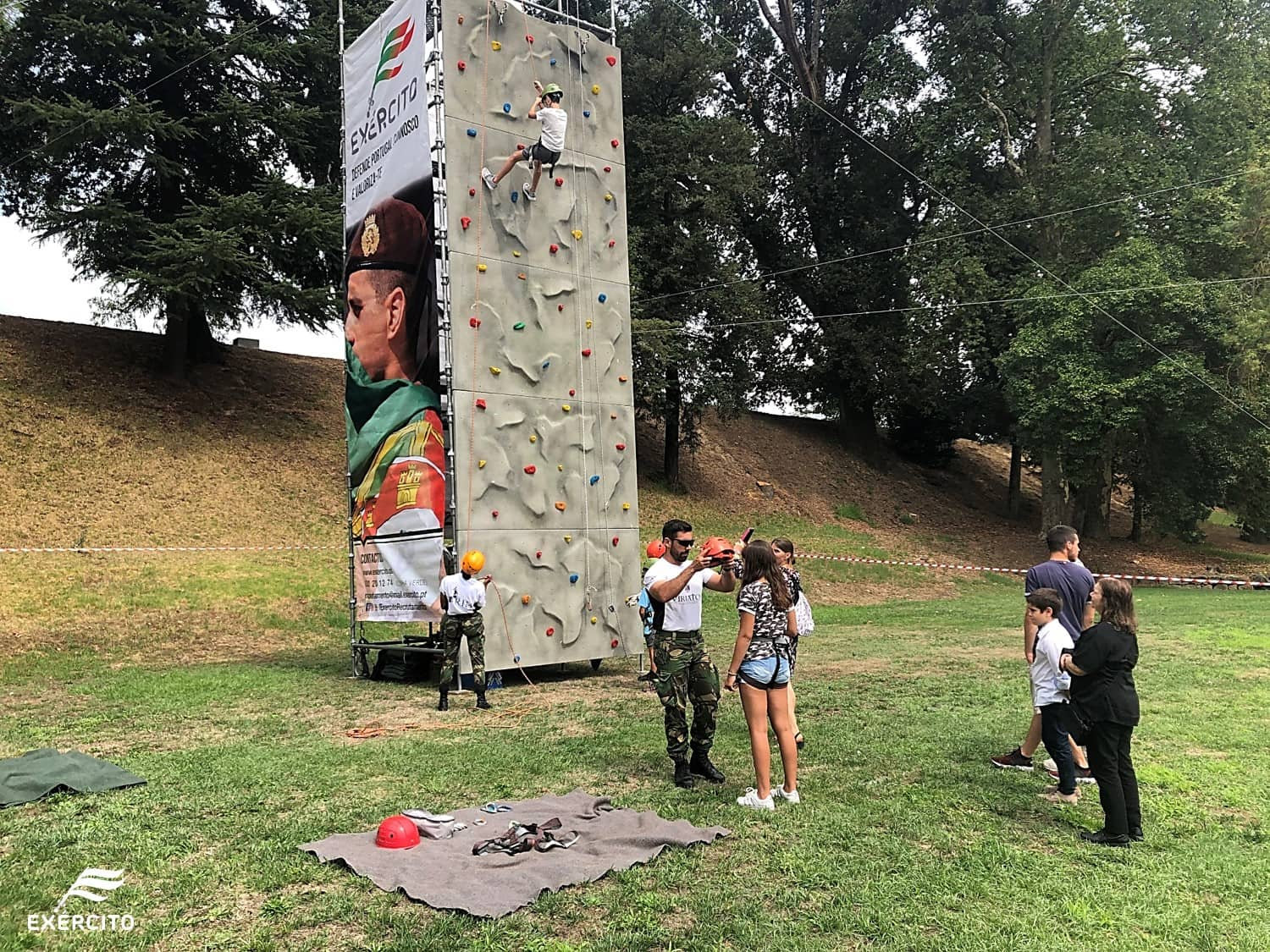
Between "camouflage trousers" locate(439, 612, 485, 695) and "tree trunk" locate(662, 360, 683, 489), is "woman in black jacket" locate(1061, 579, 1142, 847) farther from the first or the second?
"tree trunk" locate(662, 360, 683, 489)

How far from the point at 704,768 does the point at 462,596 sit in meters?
4.36

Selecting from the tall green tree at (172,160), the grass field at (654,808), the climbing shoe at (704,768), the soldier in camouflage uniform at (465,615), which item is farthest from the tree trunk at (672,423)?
the climbing shoe at (704,768)

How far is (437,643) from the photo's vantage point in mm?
11539

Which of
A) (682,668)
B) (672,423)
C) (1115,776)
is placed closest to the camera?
(1115,776)

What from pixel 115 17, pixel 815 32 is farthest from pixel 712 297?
pixel 115 17

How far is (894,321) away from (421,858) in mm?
30290

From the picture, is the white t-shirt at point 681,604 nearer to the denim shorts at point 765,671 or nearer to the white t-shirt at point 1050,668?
the denim shorts at point 765,671

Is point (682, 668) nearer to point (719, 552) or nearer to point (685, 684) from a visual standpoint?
point (685, 684)

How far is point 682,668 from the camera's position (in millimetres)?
6258

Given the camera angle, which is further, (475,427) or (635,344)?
(635,344)

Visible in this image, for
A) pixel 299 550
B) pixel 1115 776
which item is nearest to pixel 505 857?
pixel 1115 776

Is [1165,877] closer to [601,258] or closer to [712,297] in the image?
[601,258]

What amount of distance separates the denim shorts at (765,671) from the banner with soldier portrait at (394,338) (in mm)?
5912

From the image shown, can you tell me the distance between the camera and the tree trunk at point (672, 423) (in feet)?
86.6
